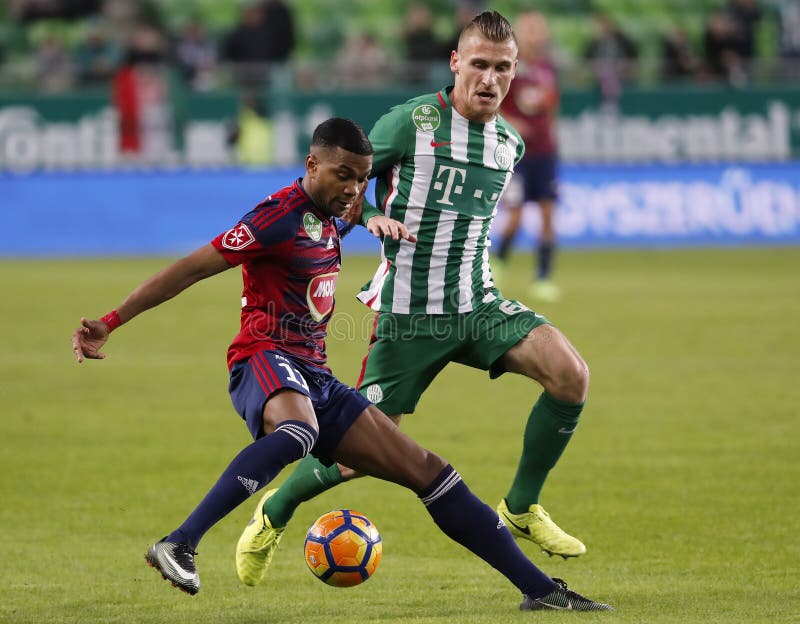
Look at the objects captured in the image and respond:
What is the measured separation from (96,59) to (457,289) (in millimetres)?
15686

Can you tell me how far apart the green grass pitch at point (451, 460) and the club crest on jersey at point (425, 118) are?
1921mm

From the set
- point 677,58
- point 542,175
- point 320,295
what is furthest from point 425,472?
point 677,58

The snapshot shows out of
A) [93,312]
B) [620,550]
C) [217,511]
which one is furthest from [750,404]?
[93,312]

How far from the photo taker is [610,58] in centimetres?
2300

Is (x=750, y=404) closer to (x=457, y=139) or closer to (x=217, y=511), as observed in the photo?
(x=457, y=139)

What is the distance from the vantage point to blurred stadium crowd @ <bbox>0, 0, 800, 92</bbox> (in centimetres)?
2112

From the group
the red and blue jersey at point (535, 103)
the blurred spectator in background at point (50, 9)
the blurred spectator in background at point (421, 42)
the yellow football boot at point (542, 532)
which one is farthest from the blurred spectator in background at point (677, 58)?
the yellow football boot at point (542, 532)

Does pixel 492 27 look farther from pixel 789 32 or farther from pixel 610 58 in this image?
pixel 789 32

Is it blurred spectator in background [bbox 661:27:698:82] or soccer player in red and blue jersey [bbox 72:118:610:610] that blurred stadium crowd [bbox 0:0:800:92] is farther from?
soccer player in red and blue jersey [bbox 72:118:610:610]

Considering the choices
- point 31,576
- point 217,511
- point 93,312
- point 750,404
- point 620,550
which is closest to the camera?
point 217,511

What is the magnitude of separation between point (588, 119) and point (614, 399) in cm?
1196

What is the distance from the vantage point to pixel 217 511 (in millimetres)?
5016

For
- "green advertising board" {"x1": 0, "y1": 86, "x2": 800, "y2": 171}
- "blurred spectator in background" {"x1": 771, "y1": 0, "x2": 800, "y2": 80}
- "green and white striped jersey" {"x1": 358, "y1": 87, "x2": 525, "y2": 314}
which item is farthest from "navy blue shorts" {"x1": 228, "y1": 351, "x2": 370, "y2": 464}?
"blurred spectator in background" {"x1": 771, "y1": 0, "x2": 800, "y2": 80}

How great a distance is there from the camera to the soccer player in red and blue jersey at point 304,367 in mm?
5184
